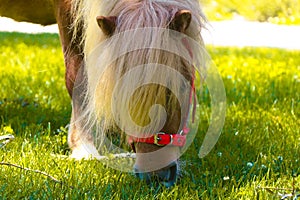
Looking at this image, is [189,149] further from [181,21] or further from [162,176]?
[181,21]

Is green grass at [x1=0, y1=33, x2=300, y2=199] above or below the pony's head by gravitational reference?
below

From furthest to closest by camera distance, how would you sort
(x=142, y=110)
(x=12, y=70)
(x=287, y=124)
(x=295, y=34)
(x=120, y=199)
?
(x=295, y=34), (x=12, y=70), (x=287, y=124), (x=120, y=199), (x=142, y=110)

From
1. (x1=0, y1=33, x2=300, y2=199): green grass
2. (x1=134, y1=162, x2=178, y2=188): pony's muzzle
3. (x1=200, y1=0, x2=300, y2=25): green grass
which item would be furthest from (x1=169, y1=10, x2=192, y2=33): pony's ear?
(x1=200, y1=0, x2=300, y2=25): green grass

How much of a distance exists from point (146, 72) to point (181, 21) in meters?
0.26

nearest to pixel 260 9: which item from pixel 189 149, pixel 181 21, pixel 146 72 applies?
pixel 189 149

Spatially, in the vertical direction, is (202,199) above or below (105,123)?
below

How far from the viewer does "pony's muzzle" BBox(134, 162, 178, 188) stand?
2.23m

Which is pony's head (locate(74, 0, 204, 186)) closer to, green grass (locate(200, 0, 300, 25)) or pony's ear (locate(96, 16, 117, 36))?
pony's ear (locate(96, 16, 117, 36))

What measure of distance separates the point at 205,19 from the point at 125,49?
0.43 metres

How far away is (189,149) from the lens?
3.12 metres

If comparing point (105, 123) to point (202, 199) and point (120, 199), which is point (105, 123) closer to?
point (120, 199)

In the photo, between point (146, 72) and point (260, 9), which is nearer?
point (146, 72)

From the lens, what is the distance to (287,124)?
3.61 m

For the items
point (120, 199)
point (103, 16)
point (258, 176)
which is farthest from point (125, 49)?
point (258, 176)
